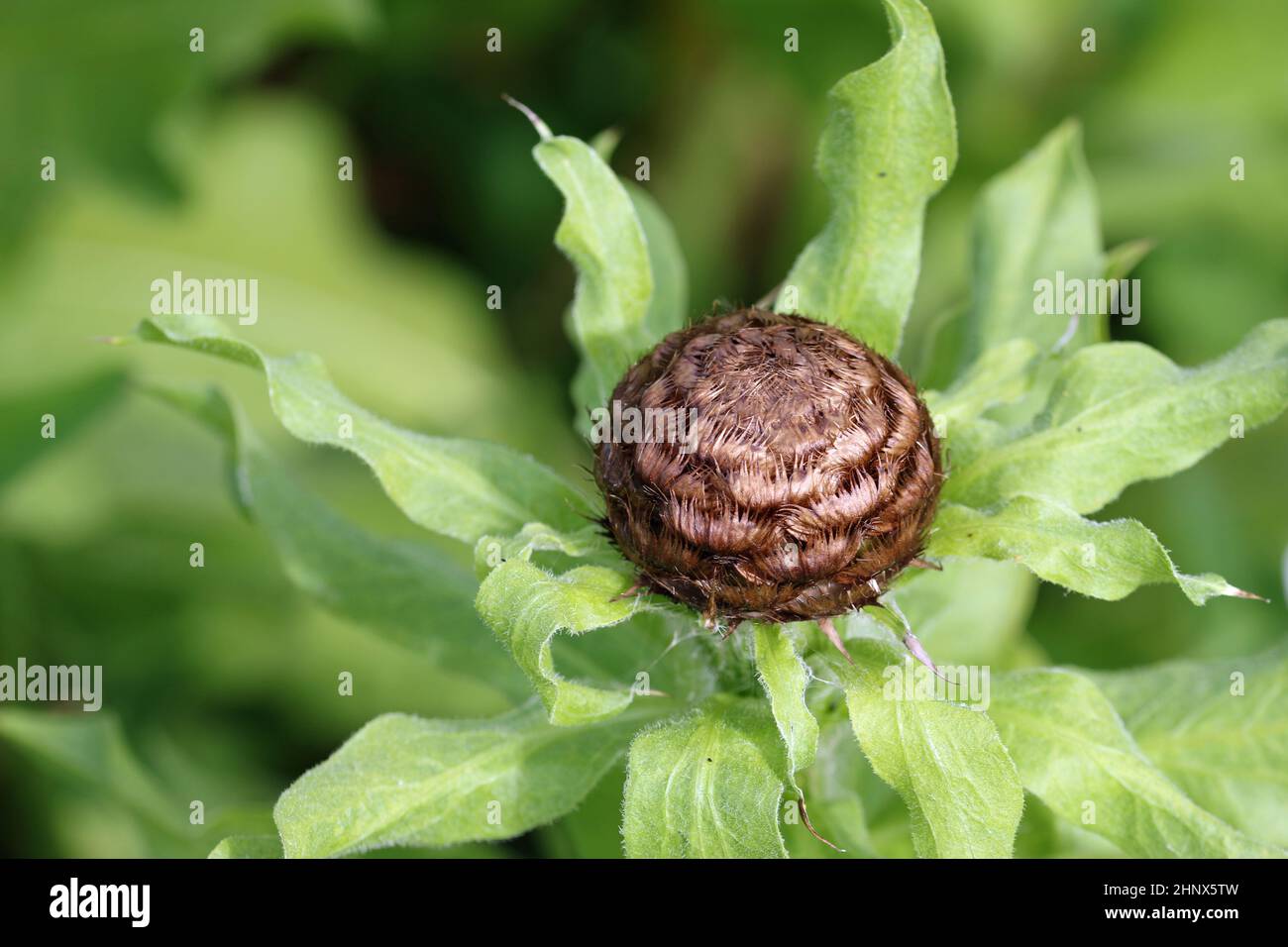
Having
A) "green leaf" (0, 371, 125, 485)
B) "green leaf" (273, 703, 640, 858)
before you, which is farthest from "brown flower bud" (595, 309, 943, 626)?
"green leaf" (0, 371, 125, 485)

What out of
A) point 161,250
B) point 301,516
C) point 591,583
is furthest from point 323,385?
point 161,250

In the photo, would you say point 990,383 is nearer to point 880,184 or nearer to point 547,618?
point 880,184

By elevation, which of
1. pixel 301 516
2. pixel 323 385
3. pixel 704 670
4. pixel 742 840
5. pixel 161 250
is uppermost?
pixel 161 250

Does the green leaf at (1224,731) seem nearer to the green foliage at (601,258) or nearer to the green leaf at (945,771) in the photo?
Answer: the green leaf at (945,771)

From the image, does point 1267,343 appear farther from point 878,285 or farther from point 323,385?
point 323,385


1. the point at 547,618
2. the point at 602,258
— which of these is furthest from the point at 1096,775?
the point at 602,258
